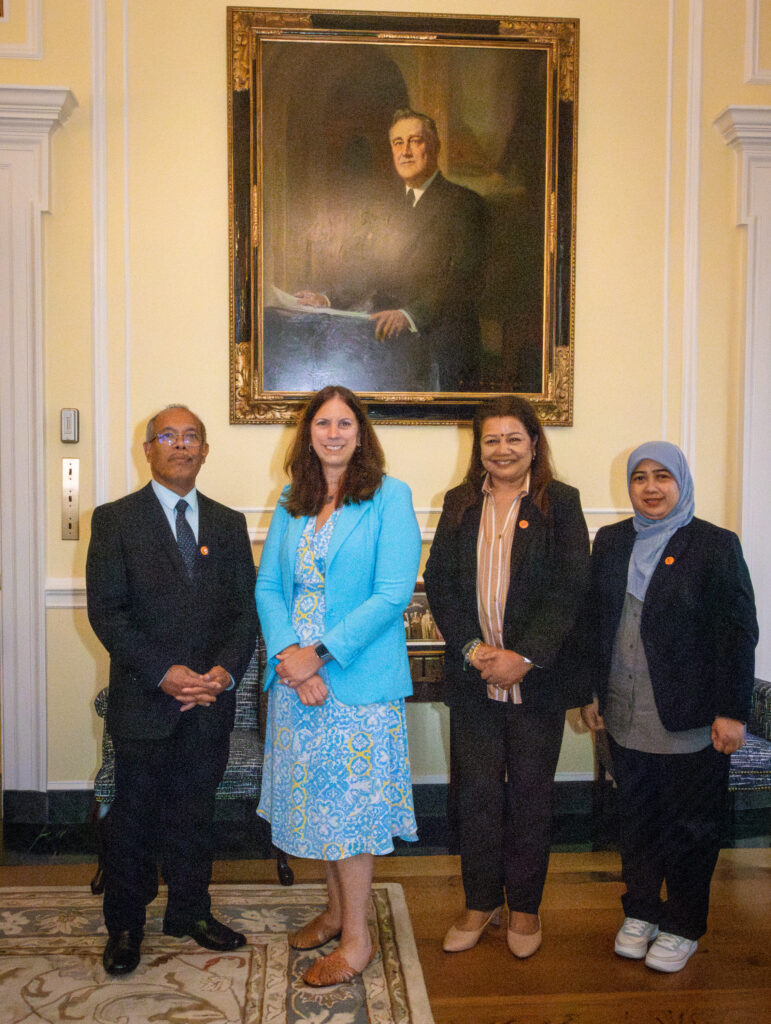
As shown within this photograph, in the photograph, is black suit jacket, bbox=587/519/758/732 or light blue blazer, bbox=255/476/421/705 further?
black suit jacket, bbox=587/519/758/732

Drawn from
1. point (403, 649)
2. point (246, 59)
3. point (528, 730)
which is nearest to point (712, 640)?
point (528, 730)

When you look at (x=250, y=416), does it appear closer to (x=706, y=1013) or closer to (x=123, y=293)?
(x=123, y=293)

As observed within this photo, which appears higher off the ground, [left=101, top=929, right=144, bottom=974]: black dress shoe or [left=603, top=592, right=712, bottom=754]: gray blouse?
[left=603, top=592, right=712, bottom=754]: gray blouse

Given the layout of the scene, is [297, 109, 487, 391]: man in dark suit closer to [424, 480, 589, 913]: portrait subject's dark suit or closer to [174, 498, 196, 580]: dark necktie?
[424, 480, 589, 913]: portrait subject's dark suit

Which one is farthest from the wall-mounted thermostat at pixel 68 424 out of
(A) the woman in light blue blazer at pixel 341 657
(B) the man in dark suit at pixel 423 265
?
(A) the woman in light blue blazer at pixel 341 657

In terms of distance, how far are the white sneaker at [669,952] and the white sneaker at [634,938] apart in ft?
0.11

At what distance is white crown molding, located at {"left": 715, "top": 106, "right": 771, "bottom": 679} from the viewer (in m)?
3.83

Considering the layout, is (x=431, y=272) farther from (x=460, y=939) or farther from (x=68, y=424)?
(x=460, y=939)

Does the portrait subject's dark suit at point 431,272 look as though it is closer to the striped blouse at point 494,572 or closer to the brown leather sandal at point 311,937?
the striped blouse at point 494,572

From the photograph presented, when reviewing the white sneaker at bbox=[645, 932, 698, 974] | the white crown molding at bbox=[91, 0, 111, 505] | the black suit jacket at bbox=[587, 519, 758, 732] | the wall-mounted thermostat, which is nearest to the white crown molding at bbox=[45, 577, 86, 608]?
the white crown molding at bbox=[91, 0, 111, 505]

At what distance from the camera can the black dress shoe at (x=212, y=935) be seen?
8.31 feet

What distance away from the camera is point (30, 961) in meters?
2.47

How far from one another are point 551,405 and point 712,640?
1667mm

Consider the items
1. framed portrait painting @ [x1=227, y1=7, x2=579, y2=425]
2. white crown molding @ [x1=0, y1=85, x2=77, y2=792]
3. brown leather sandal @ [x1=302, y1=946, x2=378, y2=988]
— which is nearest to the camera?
brown leather sandal @ [x1=302, y1=946, x2=378, y2=988]
